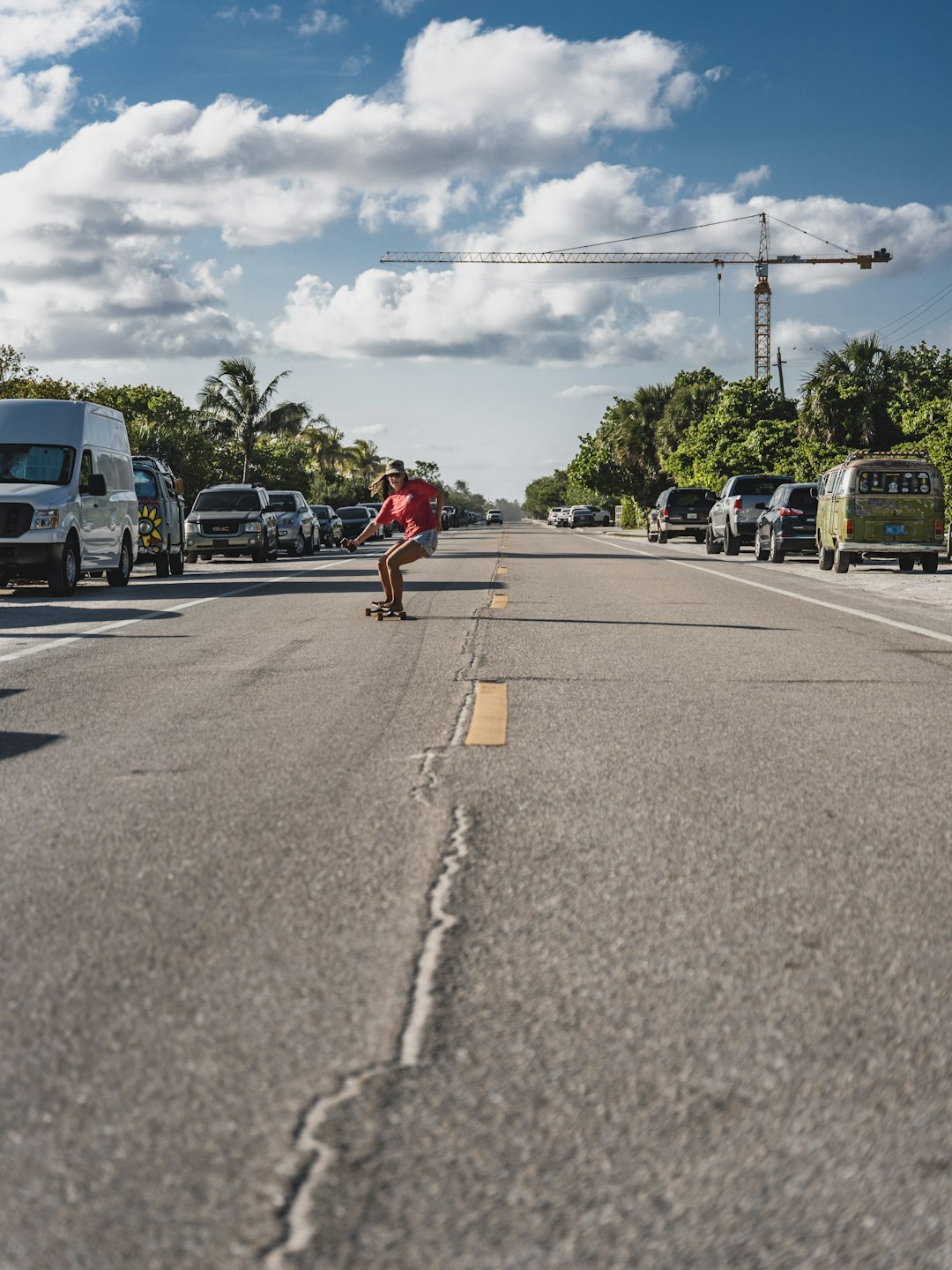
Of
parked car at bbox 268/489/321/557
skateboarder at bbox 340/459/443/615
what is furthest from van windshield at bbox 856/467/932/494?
parked car at bbox 268/489/321/557

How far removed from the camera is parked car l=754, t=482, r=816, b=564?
28234mm

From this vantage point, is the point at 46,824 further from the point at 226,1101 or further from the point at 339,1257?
the point at 339,1257

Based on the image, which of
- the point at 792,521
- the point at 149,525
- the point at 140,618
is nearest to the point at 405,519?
the point at 140,618

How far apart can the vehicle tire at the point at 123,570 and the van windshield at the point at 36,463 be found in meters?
1.96

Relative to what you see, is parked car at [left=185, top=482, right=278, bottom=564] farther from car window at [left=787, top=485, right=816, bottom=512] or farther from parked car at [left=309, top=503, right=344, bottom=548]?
parked car at [left=309, top=503, right=344, bottom=548]

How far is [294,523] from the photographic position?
3778cm

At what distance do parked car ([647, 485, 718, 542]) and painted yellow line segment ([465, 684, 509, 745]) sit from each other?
3616 centimetres

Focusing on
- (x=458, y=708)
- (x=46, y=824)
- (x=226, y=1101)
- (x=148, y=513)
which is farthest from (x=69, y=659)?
(x=148, y=513)

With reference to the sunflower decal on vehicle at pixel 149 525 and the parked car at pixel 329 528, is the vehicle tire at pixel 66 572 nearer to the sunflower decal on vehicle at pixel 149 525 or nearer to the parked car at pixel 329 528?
the sunflower decal on vehicle at pixel 149 525

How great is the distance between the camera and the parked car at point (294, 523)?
37438mm

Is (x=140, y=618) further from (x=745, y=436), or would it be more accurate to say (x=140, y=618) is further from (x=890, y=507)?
(x=745, y=436)

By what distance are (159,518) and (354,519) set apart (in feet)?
94.9

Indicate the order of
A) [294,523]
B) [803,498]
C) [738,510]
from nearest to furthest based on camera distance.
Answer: [803,498] < [738,510] < [294,523]

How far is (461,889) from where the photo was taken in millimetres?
4332
